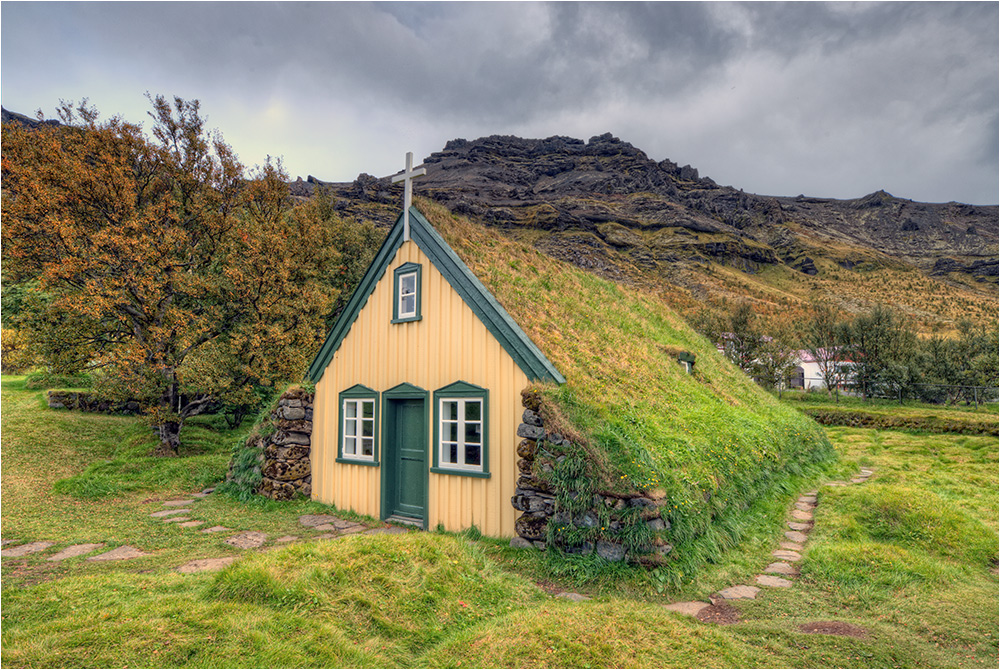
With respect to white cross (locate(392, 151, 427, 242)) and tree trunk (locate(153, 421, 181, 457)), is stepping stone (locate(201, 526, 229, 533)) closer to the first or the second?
white cross (locate(392, 151, 427, 242))

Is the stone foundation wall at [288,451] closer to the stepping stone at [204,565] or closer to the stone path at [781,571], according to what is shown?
the stepping stone at [204,565]

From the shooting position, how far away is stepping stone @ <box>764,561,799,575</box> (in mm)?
7402

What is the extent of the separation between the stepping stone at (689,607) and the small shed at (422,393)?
2.75 metres

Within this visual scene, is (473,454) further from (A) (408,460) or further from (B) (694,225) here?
(B) (694,225)

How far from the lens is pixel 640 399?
975cm

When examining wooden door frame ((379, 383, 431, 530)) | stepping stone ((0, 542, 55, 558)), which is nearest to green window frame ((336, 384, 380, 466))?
wooden door frame ((379, 383, 431, 530))

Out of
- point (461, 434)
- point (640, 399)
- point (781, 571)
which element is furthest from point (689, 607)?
point (461, 434)

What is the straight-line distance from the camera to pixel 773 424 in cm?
1398

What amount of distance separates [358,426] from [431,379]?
2.41 metres

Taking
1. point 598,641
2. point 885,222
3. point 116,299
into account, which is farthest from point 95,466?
point 885,222

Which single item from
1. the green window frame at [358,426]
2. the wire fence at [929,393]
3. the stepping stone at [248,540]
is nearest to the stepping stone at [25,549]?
the stepping stone at [248,540]

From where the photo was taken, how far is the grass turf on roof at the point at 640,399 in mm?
7602

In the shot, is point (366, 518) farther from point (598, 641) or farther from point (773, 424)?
point (773, 424)

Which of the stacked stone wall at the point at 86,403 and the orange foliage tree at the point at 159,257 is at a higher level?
the orange foliage tree at the point at 159,257
